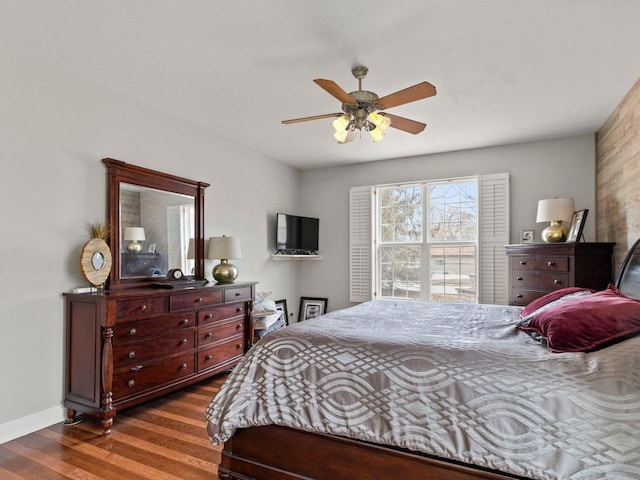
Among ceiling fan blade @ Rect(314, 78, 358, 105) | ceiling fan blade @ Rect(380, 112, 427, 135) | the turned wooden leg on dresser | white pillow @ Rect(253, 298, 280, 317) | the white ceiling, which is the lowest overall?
the turned wooden leg on dresser

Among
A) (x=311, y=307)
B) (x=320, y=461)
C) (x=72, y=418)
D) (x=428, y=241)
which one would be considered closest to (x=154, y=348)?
(x=72, y=418)

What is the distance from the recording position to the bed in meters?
1.38

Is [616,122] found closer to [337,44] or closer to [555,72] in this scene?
[555,72]

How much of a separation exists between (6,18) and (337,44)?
77.9 inches

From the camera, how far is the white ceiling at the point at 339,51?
2.15 metres

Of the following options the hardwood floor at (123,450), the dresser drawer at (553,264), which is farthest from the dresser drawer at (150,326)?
the dresser drawer at (553,264)

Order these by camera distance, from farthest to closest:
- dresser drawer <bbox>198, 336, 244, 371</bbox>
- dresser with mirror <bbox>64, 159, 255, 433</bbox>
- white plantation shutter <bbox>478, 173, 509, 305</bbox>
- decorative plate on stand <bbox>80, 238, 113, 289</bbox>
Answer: white plantation shutter <bbox>478, 173, 509, 305</bbox> < dresser drawer <bbox>198, 336, 244, 371</bbox> < decorative plate on stand <bbox>80, 238, 113, 289</bbox> < dresser with mirror <bbox>64, 159, 255, 433</bbox>

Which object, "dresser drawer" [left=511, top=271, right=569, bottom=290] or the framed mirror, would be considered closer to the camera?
the framed mirror

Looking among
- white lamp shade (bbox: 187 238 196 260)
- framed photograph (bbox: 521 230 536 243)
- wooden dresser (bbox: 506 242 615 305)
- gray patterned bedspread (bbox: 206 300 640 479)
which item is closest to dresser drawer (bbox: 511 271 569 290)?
wooden dresser (bbox: 506 242 615 305)

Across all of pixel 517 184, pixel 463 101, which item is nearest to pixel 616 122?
pixel 517 184

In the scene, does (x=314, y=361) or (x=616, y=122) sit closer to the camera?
(x=314, y=361)

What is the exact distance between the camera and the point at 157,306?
117 inches

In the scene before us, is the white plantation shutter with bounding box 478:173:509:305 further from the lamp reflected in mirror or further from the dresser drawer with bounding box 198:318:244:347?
the lamp reflected in mirror

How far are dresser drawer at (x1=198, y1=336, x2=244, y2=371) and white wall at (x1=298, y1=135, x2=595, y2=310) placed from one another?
2.13 meters
